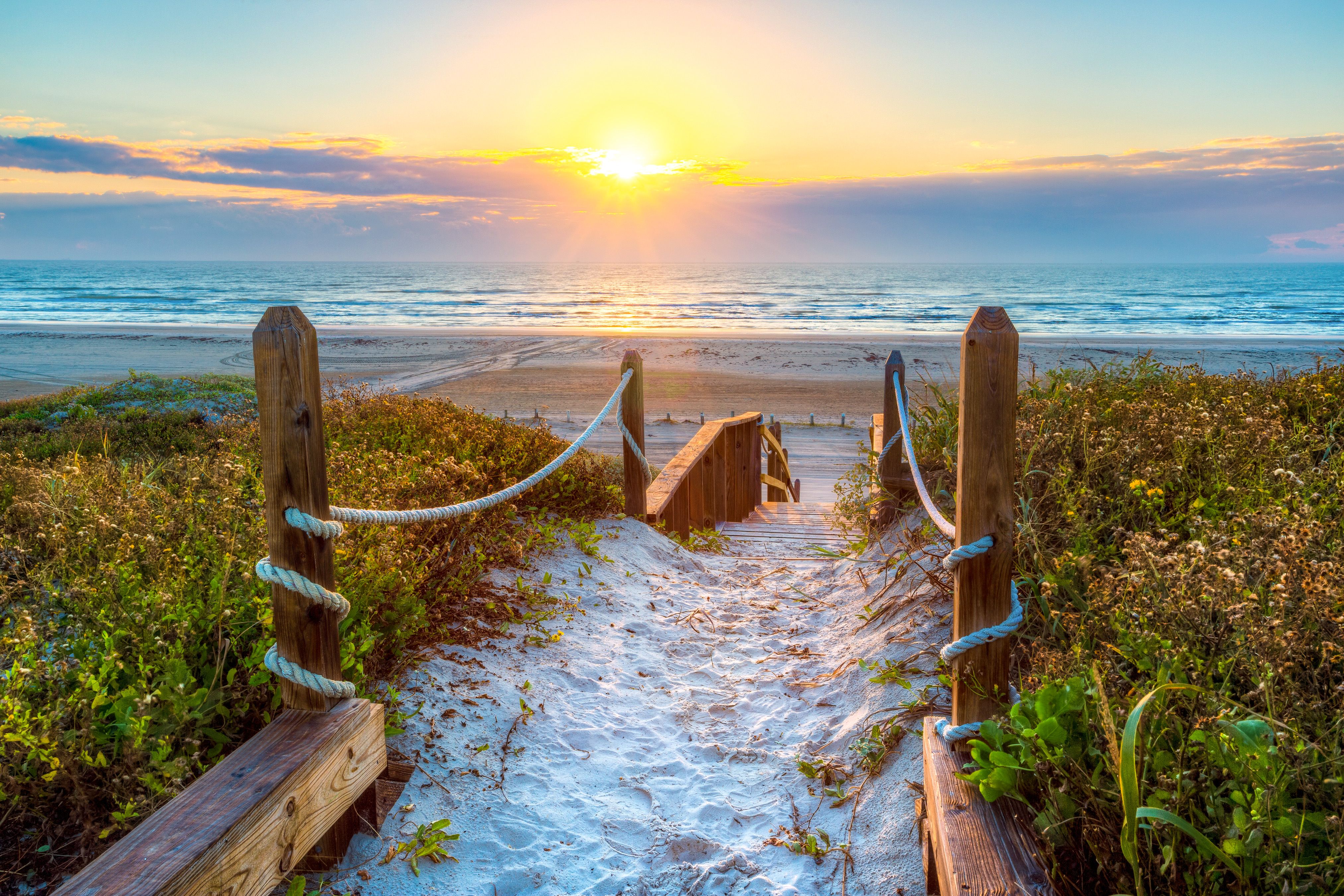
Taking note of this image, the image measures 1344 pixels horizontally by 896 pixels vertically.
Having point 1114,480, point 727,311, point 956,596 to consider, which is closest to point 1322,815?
point 956,596

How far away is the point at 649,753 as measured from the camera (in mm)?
3439

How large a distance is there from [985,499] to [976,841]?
0.96m

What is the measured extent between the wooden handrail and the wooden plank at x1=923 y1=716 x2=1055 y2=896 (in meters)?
4.19

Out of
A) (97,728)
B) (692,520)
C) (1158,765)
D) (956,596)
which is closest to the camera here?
(1158,765)

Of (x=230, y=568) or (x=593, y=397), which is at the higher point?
(x=230, y=568)

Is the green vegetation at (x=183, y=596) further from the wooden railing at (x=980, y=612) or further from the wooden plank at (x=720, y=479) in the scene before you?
the wooden plank at (x=720, y=479)

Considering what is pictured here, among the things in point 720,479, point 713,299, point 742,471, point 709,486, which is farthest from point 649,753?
point 713,299

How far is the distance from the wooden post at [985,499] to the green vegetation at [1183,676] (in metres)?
0.16

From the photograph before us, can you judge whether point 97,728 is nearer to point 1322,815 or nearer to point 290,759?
point 290,759

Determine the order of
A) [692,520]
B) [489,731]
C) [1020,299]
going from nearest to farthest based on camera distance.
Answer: [489,731] → [692,520] → [1020,299]

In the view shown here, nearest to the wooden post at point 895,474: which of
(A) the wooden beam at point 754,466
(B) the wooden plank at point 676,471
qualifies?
(B) the wooden plank at point 676,471

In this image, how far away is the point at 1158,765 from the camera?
1862mm

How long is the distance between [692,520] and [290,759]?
19.1 ft

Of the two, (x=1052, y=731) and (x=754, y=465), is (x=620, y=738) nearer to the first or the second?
(x=1052, y=731)
